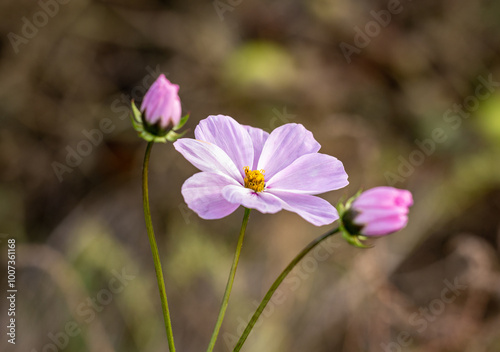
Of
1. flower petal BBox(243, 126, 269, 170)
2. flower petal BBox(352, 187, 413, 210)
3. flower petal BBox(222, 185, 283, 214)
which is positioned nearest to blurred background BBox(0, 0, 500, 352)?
flower petal BBox(243, 126, 269, 170)

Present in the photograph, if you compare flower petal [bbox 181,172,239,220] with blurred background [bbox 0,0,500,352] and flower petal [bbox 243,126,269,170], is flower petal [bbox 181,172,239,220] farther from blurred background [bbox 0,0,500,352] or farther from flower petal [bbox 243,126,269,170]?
blurred background [bbox 0,0,500,352]

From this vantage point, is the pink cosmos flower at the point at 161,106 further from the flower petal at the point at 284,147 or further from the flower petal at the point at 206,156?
the flower petal at the point at 284,147

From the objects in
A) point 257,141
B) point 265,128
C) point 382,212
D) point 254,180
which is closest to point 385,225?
point 382,212

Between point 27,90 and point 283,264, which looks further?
point 27,90

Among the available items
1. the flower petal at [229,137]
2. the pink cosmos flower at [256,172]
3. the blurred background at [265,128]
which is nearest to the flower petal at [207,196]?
the pink cosmos flower at [256,172]

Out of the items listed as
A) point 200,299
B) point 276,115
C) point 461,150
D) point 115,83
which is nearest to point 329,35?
point 276,115

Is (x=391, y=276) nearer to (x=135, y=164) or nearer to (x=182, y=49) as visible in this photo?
(x=135, y=164)

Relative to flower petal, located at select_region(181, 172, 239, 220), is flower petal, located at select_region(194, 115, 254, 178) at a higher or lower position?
higher
